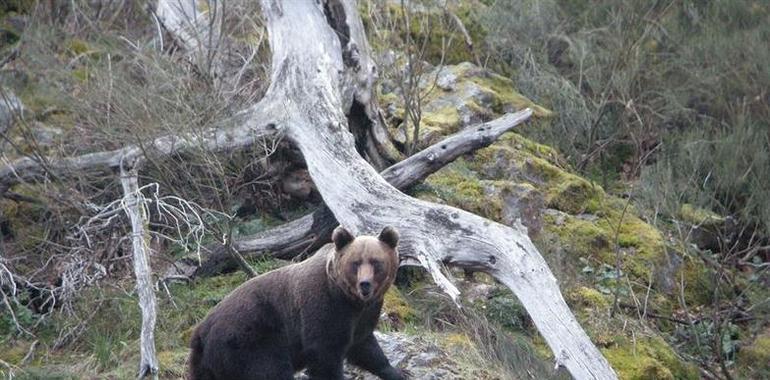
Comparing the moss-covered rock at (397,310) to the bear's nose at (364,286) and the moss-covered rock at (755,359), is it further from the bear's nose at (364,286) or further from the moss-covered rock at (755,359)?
the moss-covered rock at (755,359)

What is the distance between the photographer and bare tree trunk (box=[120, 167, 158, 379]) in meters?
8.30

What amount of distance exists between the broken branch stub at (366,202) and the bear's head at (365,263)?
60 cm

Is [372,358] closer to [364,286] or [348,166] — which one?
[364,286]

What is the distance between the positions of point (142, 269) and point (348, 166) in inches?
71.2

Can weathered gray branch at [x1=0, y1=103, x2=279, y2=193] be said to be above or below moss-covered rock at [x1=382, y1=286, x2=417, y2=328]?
above

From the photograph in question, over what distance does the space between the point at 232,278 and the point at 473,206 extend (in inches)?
94.4

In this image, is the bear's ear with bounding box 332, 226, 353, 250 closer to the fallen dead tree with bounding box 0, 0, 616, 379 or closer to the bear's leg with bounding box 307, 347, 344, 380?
the bear's leg with bounding box 307, 347, 344, 380

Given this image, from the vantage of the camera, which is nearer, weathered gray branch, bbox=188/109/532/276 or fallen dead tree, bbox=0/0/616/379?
fallen dead tree, bbox=0/0/616/379

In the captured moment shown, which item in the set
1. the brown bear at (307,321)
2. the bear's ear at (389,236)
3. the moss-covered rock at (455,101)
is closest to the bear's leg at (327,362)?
the brown bear at (307,321)

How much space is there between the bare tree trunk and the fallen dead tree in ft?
0.16

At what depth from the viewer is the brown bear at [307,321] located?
7.25m

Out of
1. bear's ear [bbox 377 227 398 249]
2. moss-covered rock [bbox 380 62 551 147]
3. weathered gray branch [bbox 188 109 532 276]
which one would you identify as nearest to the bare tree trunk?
weathered gray branch [bbox 188 109 532 276]

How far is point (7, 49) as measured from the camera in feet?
46.4

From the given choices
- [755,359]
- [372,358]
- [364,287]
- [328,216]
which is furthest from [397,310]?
[755,359]
